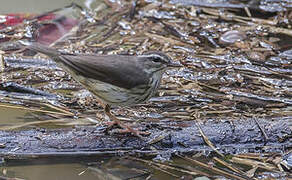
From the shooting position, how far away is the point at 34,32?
25.2ft

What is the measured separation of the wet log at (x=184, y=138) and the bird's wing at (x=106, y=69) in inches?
20.4

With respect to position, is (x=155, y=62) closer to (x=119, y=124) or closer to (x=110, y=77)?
(x=110, y=77)

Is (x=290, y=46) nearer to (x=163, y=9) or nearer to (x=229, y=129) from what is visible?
(x=163, y=9)

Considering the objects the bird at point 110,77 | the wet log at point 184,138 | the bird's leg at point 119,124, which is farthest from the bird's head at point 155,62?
the wet log at point 184,138

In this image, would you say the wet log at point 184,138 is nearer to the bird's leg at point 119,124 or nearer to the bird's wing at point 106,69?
the bird's leg at point 119,124

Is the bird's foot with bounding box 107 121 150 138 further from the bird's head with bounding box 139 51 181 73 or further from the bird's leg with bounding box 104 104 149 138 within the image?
the bird's head with bounding box 139 51 181 73

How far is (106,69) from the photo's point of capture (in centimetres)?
521

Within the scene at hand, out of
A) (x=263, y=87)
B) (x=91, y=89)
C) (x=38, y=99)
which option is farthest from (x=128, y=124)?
(x=263, y=87)

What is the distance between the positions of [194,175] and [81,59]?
1659 mm

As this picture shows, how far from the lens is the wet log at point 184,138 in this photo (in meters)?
4.81

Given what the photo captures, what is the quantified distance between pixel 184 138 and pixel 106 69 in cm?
109

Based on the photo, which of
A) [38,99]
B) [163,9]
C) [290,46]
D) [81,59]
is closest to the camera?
[81,59]

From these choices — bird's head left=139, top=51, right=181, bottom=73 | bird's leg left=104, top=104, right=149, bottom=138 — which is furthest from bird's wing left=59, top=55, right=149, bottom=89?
bird's leg left=104, top=104, right=149, bottom=138

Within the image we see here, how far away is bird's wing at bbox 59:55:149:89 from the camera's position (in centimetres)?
517
